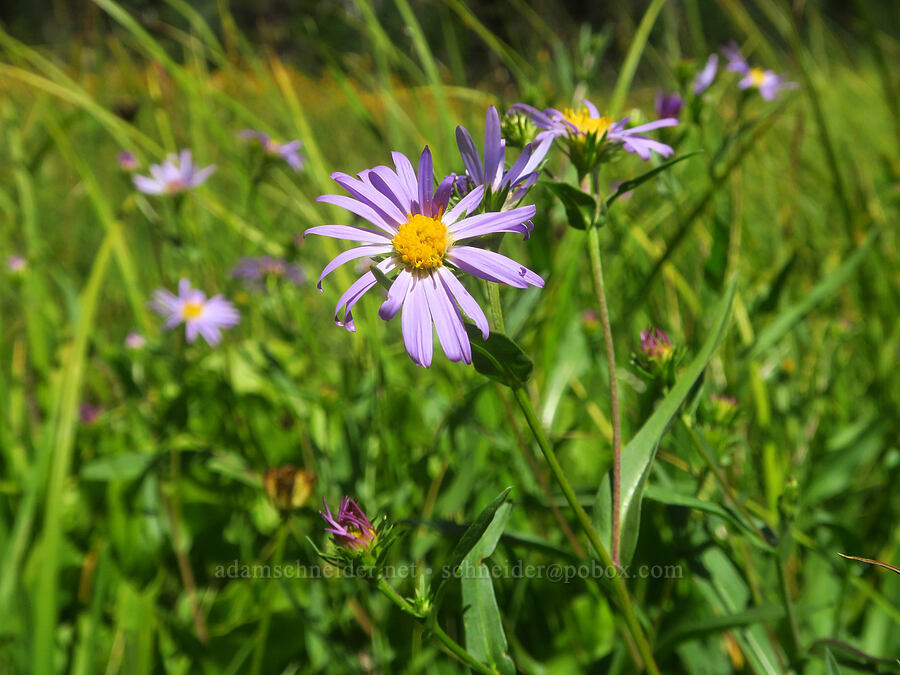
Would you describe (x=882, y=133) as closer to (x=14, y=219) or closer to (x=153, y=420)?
(x=153, y=420)

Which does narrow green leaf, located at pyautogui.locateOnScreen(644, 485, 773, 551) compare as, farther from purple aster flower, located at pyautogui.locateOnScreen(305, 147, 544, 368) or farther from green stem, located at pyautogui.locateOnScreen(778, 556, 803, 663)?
purple aster flower, located at pyautogui.locateOnScreen(305, 147, 544, 368)

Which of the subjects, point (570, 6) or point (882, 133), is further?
point (570, 6)

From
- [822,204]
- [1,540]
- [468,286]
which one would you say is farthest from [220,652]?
[822,204]

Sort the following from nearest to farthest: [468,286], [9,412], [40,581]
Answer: [468,286]
[40,581]
[9,412]

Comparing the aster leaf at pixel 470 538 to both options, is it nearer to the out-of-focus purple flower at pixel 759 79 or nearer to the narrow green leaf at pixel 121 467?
the narrow green leaf at pixel 121 467

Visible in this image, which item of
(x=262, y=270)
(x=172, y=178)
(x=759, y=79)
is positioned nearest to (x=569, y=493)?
(x=262, y=270)

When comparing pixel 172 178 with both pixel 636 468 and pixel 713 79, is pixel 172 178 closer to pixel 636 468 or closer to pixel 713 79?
pixel 713 79
